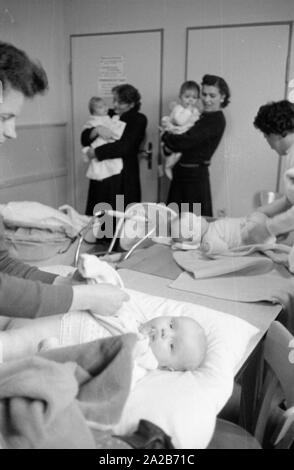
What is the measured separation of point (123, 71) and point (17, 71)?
2.72 metres

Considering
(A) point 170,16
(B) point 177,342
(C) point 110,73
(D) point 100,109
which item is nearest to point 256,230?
(B) point 177,342

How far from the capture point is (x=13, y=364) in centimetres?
84

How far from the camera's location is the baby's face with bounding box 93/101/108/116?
331 cm

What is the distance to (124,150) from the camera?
3.17 m

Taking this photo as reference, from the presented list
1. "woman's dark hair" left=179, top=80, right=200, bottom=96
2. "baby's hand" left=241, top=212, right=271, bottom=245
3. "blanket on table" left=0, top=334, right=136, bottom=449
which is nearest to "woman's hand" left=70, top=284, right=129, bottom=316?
"blanket on table" left=0, top=334, right=136, bottom=449

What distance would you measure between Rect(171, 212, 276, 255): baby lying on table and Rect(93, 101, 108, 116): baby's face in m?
1.46

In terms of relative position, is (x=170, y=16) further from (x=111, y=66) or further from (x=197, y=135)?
(x=197, y=135)

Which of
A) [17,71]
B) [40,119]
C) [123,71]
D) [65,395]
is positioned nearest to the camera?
[65,395]

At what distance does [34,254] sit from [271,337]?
4.92ft
